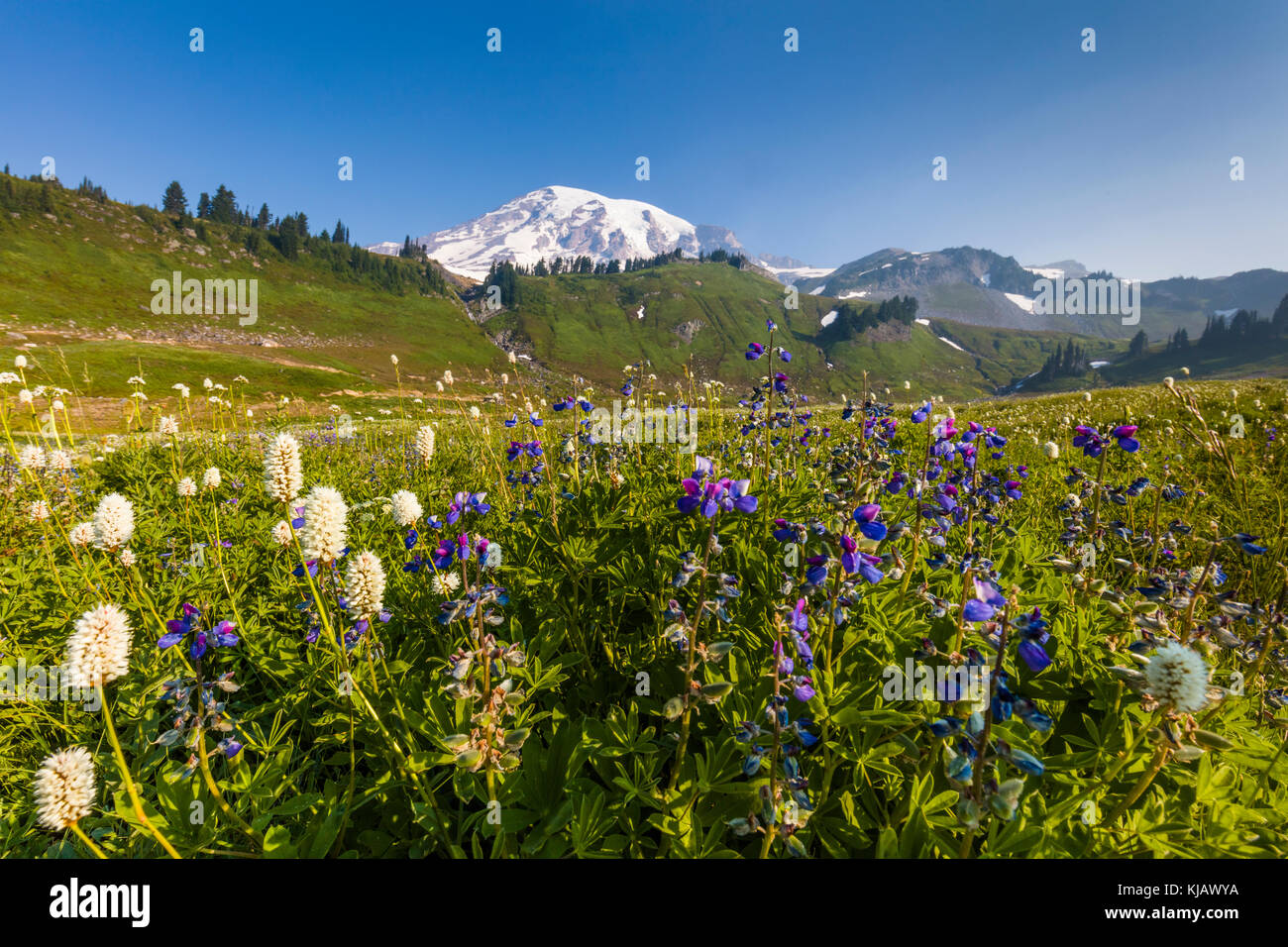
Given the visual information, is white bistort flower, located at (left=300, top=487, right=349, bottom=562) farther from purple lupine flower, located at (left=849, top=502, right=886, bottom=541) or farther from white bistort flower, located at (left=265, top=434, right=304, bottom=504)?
purple lupine flower, located at (left=849, top=502, right=886, bottom=541)

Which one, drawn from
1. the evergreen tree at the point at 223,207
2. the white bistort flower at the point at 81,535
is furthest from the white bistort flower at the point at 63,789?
the evergreen tree at the point at 223,207

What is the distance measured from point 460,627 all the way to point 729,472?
3.55m

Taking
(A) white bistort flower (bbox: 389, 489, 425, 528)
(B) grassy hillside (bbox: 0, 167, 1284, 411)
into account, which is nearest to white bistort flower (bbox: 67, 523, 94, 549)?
(A) white bistort flower (bbox: 389, 489, 425, 528)

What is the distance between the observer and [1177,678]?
166cm

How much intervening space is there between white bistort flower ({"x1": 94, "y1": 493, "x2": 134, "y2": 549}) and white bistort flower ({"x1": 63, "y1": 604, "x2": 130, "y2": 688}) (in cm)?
118

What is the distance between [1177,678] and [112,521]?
5049 millimetres

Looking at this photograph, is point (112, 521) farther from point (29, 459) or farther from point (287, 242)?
point (287, 242)

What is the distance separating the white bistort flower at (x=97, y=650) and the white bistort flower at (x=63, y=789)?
0.26 m

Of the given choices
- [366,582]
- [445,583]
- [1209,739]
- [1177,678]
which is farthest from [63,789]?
[1209,739]

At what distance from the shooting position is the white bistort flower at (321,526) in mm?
2385

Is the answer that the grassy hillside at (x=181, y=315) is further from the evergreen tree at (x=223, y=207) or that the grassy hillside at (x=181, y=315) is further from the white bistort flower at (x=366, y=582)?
the white bistort flower at (x=366, y=582)

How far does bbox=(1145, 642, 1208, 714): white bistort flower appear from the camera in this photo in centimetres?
162
